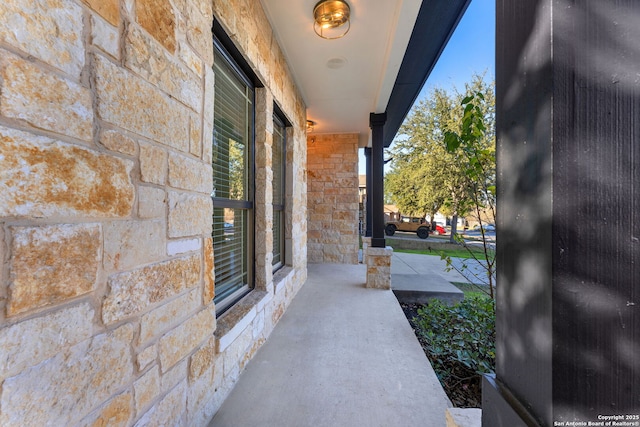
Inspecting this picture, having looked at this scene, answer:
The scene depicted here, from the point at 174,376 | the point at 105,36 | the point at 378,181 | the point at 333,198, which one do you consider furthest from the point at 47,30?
the point at 333,198

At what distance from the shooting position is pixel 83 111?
718 millimetres

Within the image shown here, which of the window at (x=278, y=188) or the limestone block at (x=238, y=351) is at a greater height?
the window at (x=278, y=188)

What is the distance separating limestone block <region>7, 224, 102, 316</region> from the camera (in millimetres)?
583

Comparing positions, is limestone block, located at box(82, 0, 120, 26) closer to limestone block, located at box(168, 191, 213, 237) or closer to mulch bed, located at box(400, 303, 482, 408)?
limestone block, located at box(168, 191, 213, 237)

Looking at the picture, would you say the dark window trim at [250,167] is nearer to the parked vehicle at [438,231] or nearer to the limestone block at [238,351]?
the limestone block at [238,351]

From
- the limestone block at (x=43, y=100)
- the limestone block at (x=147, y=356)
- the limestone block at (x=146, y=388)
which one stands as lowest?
the limestone block at (x=146, y=388)

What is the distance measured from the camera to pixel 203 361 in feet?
4.22

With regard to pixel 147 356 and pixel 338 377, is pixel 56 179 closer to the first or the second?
pixel 147 356

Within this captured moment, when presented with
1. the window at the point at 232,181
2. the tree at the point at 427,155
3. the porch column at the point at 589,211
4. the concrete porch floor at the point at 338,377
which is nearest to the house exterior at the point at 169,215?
the porch column at the point at 589,211

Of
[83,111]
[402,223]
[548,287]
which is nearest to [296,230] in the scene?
[83,111]

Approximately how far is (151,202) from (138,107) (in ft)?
1.10

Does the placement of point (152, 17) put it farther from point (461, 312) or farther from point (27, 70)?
point (461, 312)

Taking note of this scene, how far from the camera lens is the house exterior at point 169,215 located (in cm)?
45

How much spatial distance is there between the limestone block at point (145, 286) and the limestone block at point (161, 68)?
71cm
